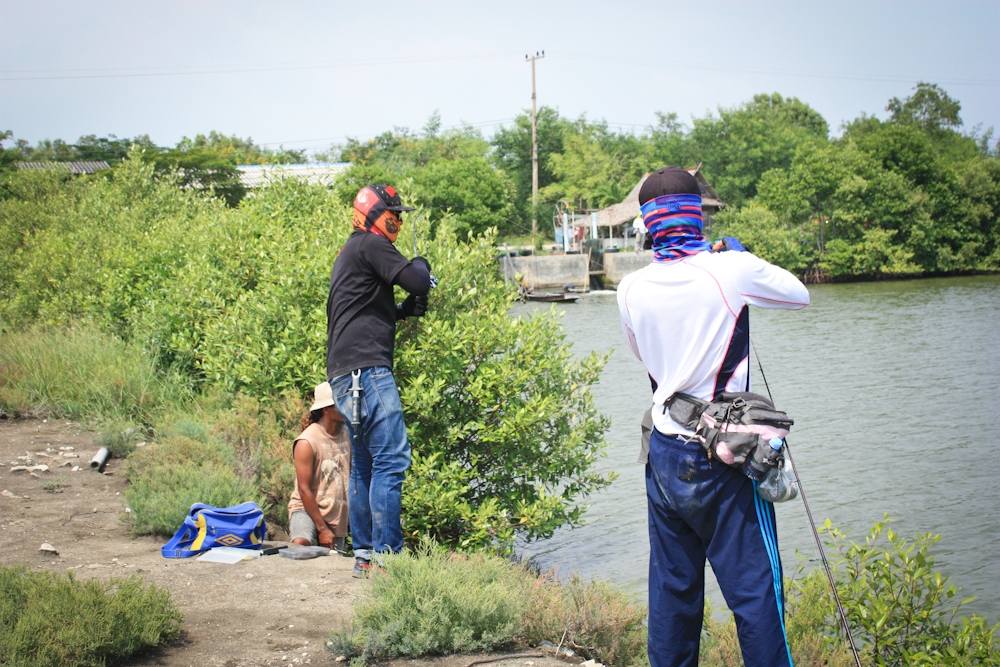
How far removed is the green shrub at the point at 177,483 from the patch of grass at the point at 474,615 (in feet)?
7.56

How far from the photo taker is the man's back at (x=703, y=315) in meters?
3.82

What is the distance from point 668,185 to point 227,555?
4.00 meters

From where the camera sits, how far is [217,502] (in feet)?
24.1

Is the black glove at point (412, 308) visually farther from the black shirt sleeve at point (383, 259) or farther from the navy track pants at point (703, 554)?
the navy track pants at point (703, 554)

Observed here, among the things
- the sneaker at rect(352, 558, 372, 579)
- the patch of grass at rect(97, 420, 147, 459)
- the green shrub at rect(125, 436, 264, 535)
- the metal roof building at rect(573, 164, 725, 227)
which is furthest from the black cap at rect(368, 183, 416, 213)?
the metal roof building at rect(573, 164, 725, 227)

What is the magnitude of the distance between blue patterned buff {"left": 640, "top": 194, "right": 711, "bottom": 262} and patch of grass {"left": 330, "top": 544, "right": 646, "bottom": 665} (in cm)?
213

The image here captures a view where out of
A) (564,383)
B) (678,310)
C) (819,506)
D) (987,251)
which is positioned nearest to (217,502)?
(564,383)

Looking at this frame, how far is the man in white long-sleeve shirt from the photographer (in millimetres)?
3770

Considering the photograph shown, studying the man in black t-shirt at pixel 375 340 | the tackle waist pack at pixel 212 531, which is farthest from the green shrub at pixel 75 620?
the tackle waist pack at pixel 212 531

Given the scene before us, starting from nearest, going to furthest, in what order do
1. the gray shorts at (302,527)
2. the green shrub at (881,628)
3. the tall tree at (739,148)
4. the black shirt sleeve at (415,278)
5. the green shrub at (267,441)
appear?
1. the green shrub at (881,628)
2. the black shirt sleeve at (415,278)
3. the gray shorts at (302,527)
4. the green shrub at (267,441)
5. the tall tree at (739,148)

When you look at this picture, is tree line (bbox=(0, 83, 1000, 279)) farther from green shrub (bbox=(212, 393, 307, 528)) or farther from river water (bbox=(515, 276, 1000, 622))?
green shrub (bbox=(212, 393, 307, 528))

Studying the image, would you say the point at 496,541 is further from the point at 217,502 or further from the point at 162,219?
the point at 162,219

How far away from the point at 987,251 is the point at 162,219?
49278 millimetres

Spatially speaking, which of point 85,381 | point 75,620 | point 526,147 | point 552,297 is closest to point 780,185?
point 552,297
